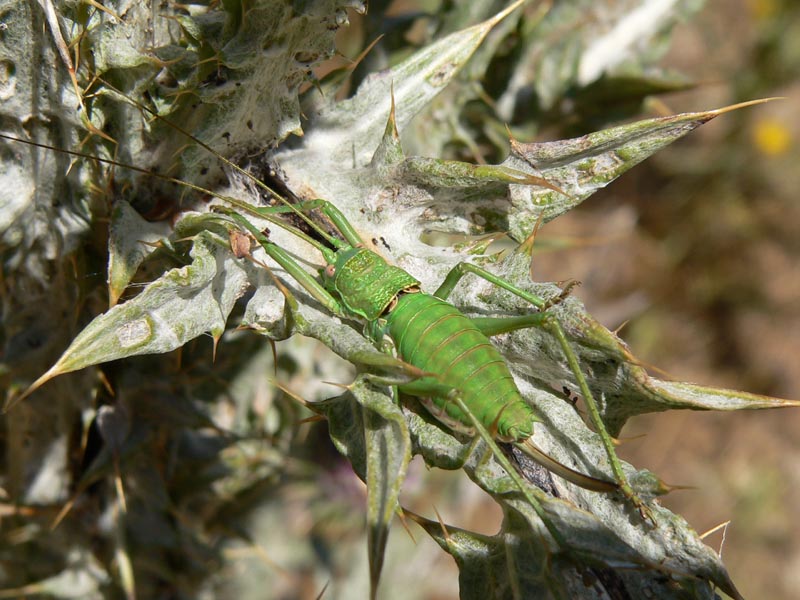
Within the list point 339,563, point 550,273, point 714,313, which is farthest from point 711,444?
point 339,563

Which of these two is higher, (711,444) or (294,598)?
(294,598)

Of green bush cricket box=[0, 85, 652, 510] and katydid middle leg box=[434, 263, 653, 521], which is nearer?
katydid middle leg box=[434, 263, 653, 521]

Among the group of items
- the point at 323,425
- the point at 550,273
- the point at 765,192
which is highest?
the point at 323,425

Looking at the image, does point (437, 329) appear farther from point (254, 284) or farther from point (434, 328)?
point (254, 284)

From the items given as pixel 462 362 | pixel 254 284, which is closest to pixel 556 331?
pixel 462 362

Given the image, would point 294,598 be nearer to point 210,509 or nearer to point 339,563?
point 339,563
